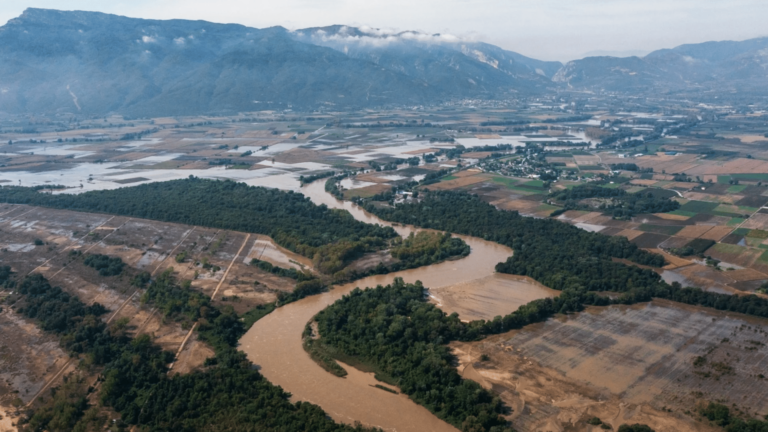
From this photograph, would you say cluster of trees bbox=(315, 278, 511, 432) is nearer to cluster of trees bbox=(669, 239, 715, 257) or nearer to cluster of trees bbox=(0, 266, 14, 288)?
cluster of trees bbox=(669, 239, 715, 257)

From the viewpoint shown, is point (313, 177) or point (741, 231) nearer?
point (741, 231)

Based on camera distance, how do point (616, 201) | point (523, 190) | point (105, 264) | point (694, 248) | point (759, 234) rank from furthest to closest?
point (523, 190)
point (616, 201)
point (759, 234)
point (694, 248)
point (105, 264)

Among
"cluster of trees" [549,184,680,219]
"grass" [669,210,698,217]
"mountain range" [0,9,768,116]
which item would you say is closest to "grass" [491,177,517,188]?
"cluster of trees" [549,184,680,219]

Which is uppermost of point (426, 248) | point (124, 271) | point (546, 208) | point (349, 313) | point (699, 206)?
point (699, 206)

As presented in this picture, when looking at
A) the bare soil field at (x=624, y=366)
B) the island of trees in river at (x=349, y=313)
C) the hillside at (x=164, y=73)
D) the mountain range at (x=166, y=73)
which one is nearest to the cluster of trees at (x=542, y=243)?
the island of trees in river at (x=349, y=313)

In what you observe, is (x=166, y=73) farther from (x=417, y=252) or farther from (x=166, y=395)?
(x=166, y=395)

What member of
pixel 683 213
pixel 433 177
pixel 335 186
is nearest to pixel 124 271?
pixel 335 186

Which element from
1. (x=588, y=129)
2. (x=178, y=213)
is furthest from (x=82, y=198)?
(x=588, y=129)
